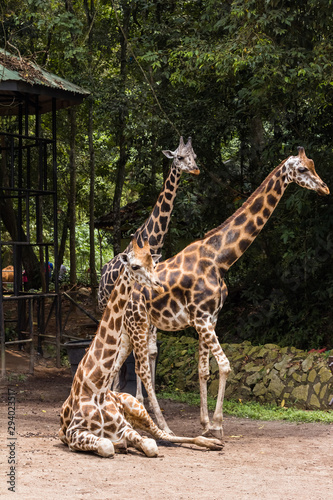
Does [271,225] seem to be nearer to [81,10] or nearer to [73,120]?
[73,120]

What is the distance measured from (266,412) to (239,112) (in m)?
5.67

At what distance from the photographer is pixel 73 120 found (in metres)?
15.2

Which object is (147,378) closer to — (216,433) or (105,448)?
(216,433)

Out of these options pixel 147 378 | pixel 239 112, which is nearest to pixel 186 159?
pixel 147 378

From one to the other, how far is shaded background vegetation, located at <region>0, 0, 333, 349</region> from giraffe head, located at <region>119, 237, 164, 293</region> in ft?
15.5

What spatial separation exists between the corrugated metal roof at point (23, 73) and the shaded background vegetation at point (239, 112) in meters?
0.23

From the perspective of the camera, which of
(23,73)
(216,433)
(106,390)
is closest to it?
(106,390)

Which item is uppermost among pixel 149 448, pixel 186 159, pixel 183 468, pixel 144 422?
pixel 186 159

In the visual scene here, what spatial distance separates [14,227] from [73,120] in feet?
10.5

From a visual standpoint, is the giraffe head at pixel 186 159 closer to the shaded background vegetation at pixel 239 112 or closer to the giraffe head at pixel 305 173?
the giraffe head at pixel 305 173

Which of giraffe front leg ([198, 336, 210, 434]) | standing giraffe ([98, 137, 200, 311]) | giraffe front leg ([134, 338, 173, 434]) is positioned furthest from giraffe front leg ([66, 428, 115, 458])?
standing giraffe ([98, 137, 200, 311])

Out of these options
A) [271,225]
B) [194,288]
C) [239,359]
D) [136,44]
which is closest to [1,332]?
[239,359]

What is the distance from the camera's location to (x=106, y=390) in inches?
220

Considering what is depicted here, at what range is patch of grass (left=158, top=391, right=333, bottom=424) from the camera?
26.0 feet
